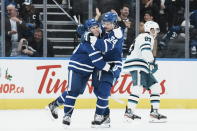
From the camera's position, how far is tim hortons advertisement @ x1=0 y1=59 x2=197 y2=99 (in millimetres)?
11133

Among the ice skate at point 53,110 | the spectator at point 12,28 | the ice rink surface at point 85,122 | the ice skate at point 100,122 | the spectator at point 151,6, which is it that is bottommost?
the ice rink surface at point 85,122

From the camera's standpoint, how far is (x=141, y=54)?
923cm

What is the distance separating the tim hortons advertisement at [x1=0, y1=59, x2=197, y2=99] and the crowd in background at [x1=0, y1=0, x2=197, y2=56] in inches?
15.7

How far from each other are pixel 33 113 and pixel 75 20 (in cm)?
220

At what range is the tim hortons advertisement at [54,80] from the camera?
11133 millimetres

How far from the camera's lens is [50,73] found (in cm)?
1137

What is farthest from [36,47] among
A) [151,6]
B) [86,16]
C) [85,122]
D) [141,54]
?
[141,54]

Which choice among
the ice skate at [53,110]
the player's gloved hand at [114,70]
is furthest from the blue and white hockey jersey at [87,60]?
the ice skate at [53,110]

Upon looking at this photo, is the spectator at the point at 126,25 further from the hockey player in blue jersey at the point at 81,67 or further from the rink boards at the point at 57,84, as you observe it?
the hockey player in blue jersey at the point at 81,67

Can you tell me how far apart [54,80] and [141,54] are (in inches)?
98.6

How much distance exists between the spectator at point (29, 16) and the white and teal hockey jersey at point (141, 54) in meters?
2.81

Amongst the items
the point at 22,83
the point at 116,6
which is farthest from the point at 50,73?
the point at 116,6

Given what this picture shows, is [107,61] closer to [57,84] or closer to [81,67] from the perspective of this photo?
[81,67]

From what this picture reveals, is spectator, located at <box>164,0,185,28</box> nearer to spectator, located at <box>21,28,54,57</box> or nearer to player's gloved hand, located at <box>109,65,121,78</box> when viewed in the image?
spectator, located at <box>21,28,54,57</box>
